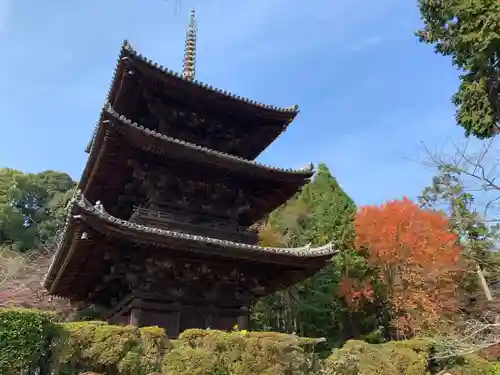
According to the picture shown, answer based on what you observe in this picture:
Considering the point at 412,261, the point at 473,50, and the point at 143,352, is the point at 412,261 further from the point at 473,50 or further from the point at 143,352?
the point at 143,352

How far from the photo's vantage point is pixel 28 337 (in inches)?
339

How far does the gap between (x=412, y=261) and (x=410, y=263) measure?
0.26m

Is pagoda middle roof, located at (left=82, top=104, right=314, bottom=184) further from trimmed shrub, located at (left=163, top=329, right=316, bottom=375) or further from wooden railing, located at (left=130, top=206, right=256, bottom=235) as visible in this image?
trimmed shrub, located at (left=163, top=329, right=316, bottom=375)

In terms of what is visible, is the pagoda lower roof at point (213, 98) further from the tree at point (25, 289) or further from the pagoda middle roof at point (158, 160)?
the tree at point (25, 289)

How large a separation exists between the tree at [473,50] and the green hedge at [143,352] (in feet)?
21.0

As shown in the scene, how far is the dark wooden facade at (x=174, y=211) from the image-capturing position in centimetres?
1177

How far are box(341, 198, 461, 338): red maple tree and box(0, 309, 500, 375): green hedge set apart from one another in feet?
57.2

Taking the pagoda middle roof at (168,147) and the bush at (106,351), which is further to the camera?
the pagoda middle roof at (168,147)

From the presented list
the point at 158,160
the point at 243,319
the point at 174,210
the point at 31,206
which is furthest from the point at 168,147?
the point at 31,206

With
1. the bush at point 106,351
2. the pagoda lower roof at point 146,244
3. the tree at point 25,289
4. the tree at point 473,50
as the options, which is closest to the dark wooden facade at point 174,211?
the pagoda lower roof at point 146,244

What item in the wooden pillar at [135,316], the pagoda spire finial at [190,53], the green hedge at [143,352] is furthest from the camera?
the pagoda spire finial at [190,53]

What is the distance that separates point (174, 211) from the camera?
13.6 metres

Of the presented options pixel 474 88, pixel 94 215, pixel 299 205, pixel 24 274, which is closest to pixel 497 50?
pixel 474 88

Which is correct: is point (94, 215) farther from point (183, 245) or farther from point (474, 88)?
point (474, 88)
